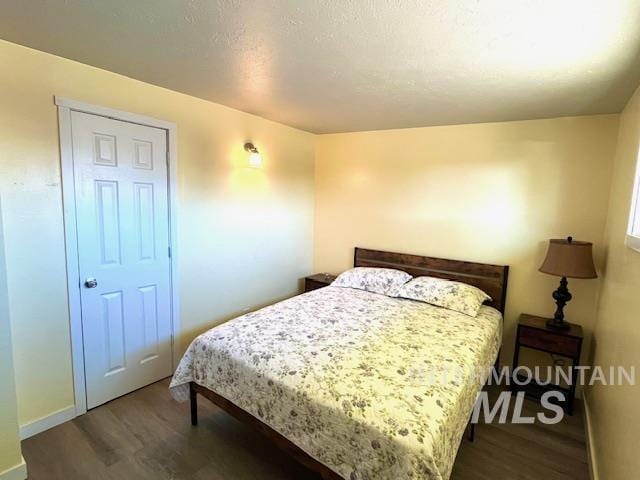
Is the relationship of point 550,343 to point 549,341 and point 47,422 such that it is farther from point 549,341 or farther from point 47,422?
point 47,422

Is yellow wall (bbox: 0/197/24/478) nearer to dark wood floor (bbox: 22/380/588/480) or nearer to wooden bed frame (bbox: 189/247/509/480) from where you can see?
dark wood floor (bbox: 22/380/588/480)

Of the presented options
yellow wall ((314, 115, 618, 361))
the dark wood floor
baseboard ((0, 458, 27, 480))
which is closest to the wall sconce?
yellow wall ((314, 115, 618, 361))

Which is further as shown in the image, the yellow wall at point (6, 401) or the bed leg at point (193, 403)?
the bed leg at point (193, 403)

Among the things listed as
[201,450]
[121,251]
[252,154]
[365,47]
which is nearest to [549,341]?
[365,47]

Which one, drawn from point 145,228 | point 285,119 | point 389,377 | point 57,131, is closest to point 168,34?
point 57,131

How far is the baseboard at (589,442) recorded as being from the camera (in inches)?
73.7

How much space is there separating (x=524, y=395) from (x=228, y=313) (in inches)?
107

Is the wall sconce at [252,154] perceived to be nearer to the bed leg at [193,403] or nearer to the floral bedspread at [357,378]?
the floral bedspread at [357,378]

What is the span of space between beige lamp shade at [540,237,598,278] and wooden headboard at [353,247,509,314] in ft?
1.70

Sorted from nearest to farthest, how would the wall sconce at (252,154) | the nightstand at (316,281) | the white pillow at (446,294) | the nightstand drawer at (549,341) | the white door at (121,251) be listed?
1. the white door at (121,251)
2. the nightstand drawer at (549,341)
3. the white pillow at (446,294)
4. the wall sconce at (252,154)
5. the nightstand at (316,281)

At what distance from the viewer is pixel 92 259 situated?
2258 millimetres

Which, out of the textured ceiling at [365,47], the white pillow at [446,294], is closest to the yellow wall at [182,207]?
the textured ceiling at [365,47]

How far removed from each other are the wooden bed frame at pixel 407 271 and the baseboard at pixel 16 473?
0.87m

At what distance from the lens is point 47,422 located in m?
2.15
